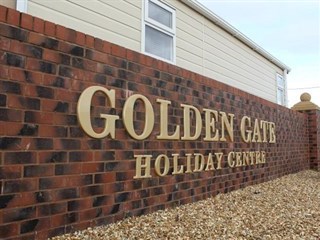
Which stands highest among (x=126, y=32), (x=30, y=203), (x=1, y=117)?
(x=126, y=32)

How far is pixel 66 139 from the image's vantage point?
350cm

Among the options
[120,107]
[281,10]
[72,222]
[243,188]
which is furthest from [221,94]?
[281,10]

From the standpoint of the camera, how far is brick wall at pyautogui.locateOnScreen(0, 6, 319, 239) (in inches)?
121

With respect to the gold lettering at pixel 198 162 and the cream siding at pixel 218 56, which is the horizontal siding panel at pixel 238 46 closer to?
the cream siding at pixel 218 56

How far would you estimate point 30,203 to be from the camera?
3148 mm

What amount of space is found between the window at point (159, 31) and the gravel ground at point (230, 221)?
2.89 metres

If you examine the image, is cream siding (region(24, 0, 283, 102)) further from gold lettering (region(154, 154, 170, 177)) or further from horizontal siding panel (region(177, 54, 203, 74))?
gold lettering (region(154, 154, 170, 177))

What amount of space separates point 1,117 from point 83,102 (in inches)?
35.1

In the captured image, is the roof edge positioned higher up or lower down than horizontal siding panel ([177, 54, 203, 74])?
higher up

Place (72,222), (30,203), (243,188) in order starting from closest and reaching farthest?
(30,203), (72,222), (243,188)

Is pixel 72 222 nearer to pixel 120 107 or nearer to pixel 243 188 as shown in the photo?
pixel 120 107

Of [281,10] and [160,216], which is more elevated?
[281,10]

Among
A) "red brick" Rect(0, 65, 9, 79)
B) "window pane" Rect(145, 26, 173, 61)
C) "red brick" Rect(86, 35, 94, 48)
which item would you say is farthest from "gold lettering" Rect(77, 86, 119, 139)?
"window pane" Rect(145, 26, 173, 61)

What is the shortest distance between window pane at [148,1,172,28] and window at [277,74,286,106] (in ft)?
25.9
